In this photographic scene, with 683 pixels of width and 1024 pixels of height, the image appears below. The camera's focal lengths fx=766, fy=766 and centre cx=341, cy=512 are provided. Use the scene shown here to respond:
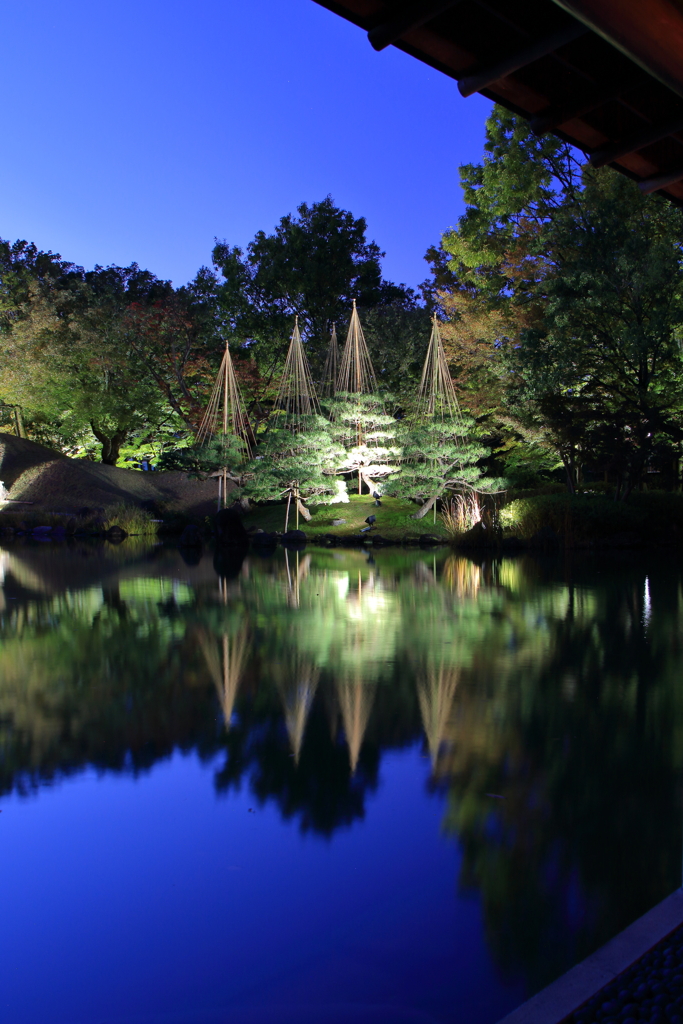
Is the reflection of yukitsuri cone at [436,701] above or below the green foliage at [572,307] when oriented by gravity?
below

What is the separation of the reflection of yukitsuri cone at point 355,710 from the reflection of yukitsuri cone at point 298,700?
0.18 meters

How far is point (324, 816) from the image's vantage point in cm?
277

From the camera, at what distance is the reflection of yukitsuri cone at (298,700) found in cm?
362

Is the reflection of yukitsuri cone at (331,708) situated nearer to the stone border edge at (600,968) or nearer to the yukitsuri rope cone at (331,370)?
the stone border edge at (600,968)

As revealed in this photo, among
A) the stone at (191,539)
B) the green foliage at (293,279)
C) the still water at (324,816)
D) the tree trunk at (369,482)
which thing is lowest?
the still water at (324,816)

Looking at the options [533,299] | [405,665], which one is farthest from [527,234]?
[405,665]

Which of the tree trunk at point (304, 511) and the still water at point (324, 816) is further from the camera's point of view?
the tree trunk at point (304, 511)

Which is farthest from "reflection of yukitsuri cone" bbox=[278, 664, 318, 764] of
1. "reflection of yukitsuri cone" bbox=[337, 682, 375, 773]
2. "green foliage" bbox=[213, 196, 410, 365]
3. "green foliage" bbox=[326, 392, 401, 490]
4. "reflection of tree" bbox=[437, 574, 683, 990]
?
"green foliage" bbox=[213, 196, 410, 365]

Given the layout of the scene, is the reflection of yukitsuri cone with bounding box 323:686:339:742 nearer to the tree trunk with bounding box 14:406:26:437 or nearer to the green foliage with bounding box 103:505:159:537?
the green foliage with bounding box 103:505:159:537

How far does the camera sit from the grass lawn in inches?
636

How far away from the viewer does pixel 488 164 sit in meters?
17.4

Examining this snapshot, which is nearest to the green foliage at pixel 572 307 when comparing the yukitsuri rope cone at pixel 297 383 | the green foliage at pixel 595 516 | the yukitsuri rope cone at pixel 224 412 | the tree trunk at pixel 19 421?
the green foliage at pixel 595 516

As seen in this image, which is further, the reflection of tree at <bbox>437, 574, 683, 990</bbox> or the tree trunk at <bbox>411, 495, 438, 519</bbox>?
the tree trunk at <bbox>411, 495, 438, 519</bbox>

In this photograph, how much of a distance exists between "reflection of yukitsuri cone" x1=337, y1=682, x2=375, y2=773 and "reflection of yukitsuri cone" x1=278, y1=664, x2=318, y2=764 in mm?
180
